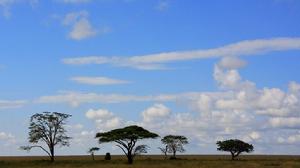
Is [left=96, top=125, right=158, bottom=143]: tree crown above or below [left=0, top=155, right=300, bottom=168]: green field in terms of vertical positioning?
above

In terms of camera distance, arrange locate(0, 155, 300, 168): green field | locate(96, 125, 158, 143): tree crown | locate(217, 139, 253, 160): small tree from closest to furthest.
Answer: locate(0, 155, 300, 168): green field, locate(96, 125, 158, 143): tree crown, locate(217, 139, 253, 160): small tree

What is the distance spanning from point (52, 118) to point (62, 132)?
11.1 ft

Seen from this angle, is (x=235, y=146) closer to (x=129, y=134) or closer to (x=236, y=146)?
(x=236, y=146)

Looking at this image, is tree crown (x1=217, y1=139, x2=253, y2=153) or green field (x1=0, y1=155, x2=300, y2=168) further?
tree crown (x1=217, y1=139, x2=253, y2=153)

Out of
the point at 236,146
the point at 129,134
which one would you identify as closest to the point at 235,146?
the point at 236,146

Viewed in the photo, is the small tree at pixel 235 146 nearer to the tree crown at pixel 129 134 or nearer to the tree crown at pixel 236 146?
the tree crown at pixel 236 146

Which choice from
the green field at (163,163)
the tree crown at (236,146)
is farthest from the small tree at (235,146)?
the green field at (163,163)

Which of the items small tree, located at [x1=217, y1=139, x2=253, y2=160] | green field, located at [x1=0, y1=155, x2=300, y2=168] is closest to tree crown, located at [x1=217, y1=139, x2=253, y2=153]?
small tree, located at [x1=217, y1=139, x2=253, y2=160]

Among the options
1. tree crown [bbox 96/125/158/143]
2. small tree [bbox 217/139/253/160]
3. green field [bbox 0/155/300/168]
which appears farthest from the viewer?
small tree [bbox 217/139/253/160]

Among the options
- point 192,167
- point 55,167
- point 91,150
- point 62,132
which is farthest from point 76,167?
point 91,150

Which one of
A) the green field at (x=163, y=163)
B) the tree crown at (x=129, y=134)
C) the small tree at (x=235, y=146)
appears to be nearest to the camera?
the green field at (x=163, y=163)

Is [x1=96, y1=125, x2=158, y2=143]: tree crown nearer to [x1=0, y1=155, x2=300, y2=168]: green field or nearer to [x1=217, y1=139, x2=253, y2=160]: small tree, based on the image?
[x1=0, y1=155, x2=300, y2=168]: green field

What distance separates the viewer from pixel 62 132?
113 metres

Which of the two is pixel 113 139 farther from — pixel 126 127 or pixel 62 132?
pixel 62 132
